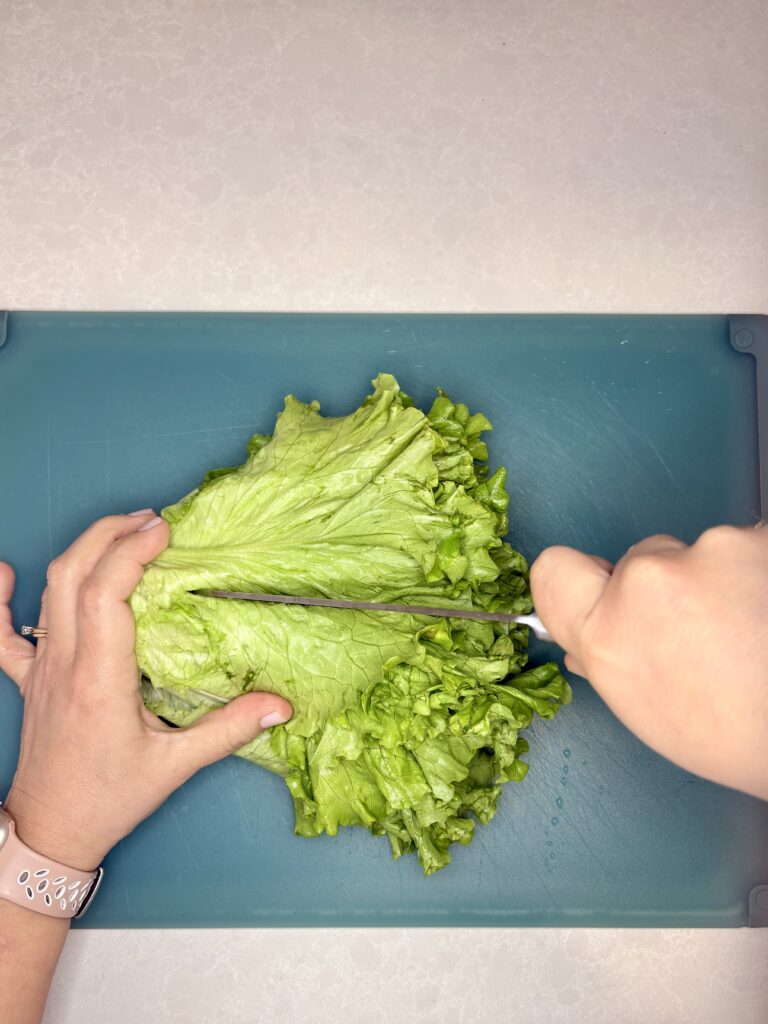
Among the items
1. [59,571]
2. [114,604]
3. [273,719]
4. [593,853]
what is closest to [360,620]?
[273,719]

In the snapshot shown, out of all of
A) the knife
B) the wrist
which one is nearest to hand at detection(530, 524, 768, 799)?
the knife

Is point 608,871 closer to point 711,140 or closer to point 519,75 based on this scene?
point 711,140

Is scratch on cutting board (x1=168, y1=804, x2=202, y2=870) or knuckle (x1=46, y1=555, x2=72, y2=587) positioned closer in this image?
knuckle (x1=46, y1=555, x2=72, y2=587)

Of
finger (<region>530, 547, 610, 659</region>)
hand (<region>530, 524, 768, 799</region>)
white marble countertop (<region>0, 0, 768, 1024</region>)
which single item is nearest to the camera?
hand (<region>530, 524, 768, 799</region>)

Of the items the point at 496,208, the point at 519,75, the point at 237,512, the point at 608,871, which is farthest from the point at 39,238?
the point at 608,871

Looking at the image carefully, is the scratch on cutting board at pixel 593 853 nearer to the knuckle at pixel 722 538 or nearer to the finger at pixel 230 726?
the finger at pixel 230 726

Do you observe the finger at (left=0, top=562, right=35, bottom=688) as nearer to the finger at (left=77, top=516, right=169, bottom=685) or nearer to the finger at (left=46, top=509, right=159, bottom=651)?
the finger at (left=46, top=509, right=159, bottom=651)

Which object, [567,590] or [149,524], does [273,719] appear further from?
[567,590]
